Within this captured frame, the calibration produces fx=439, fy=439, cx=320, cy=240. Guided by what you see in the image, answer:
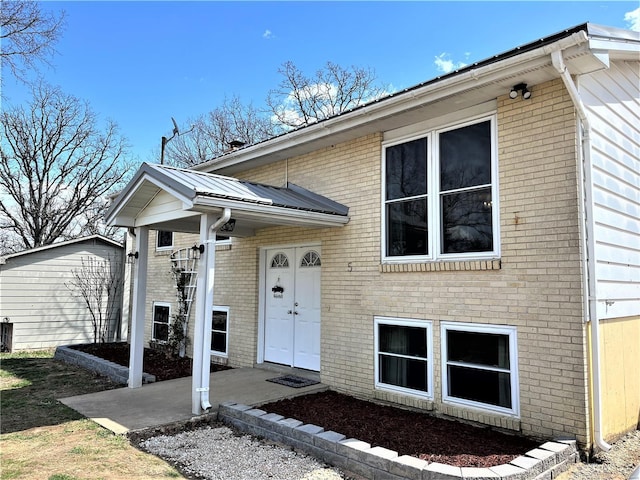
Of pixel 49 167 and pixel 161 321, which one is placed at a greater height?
pixel 49 167

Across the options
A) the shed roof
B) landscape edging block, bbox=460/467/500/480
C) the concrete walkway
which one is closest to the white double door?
the concrete walkway

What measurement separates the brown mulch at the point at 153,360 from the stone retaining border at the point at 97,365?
326 mm

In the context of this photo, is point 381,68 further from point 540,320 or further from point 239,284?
point 540,320

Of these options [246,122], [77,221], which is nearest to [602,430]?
[246,122]

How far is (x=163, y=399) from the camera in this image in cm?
664

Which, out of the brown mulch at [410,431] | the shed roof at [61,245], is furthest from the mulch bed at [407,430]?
the shed roof at [61,245]

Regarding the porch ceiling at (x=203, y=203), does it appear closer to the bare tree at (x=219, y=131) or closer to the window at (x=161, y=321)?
the window at (x=161, y=321)

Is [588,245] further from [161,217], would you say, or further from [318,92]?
[318,92]

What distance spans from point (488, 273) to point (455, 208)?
1022 millimetres

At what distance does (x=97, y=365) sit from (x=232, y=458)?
5.73m

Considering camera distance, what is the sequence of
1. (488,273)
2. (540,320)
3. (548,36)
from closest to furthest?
1. (548,36)
2. (540,320)
3. (488,273)

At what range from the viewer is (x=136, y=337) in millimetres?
7578

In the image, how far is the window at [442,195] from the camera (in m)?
5.66

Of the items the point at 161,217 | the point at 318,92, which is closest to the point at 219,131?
the point at 318,92
